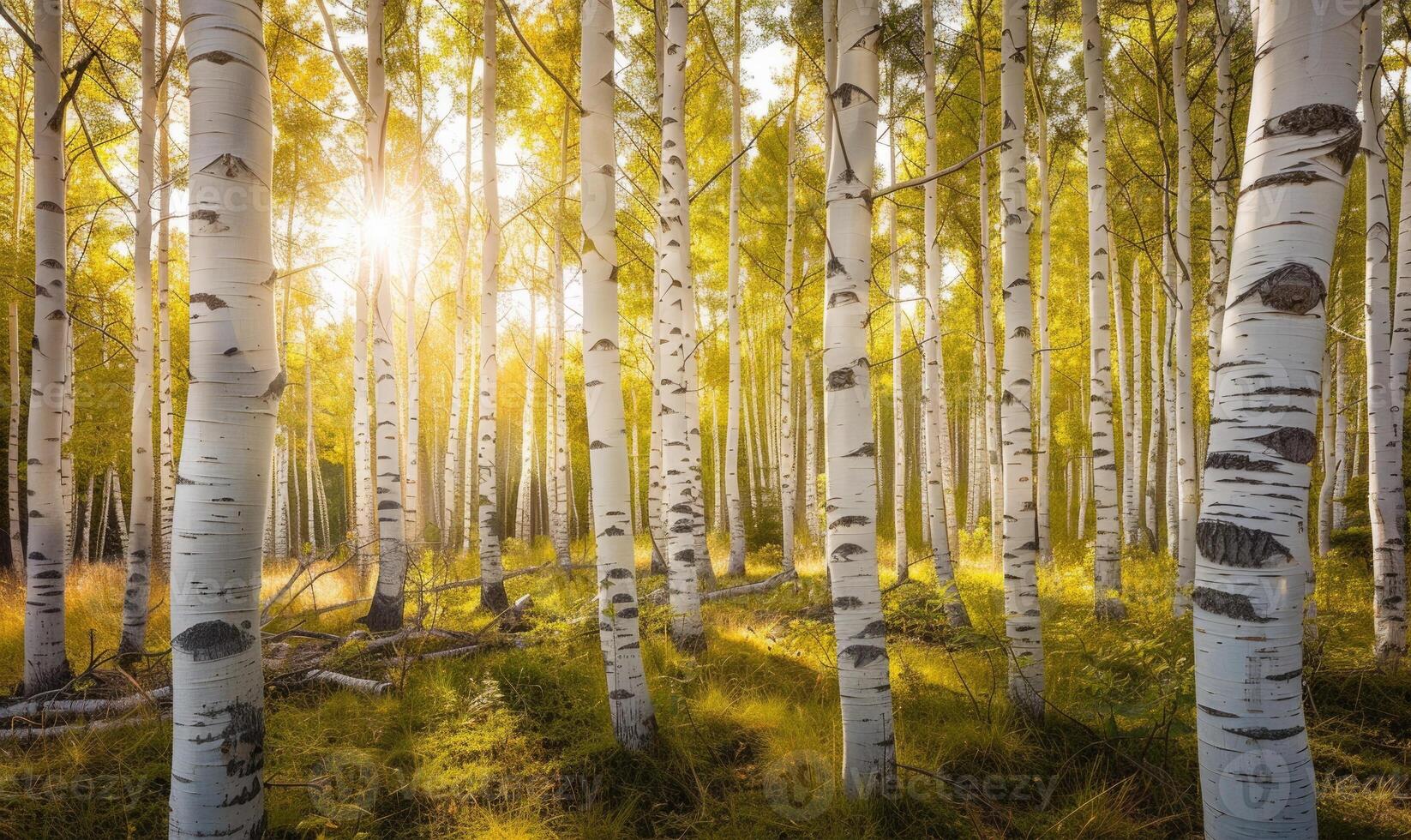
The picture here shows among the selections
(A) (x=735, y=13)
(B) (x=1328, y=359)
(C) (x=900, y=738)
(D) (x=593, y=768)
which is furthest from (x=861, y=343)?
(B) (x=1328, y=359)

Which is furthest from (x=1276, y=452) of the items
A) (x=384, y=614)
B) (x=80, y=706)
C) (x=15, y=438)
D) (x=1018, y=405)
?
(x=15, y=438)

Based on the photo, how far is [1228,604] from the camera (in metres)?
1.69

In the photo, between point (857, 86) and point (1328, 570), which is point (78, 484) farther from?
point (1328, 570)

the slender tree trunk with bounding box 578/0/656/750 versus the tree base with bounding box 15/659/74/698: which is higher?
the slender tree trunk with bounding box 578/0/656/750

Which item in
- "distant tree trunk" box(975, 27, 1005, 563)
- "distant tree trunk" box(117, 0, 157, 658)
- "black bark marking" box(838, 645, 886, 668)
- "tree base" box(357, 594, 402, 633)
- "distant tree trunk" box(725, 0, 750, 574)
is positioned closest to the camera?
"black bark marking" box(838, 645, 886, 668)

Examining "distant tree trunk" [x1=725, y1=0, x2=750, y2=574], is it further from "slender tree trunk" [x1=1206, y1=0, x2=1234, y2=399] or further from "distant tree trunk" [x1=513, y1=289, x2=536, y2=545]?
"slender tree trunk" [x1=1206, y1=0, x2=1234, y2=399]

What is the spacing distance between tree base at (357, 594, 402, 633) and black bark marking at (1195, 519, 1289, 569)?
6.40m

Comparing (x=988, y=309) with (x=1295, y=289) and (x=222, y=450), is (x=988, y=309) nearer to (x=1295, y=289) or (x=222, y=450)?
(x=1295, y=289)

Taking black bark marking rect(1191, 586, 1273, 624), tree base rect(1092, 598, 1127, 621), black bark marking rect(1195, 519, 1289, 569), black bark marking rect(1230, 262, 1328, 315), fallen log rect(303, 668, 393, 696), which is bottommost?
tree base rect(1092, 598, 1127, 621)

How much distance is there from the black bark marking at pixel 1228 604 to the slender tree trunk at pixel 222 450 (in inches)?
117

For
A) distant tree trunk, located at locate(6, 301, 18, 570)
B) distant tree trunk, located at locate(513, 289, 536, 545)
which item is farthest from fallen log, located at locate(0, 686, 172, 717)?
distant tree trunk, located at locate(513, 289, 536, 545)

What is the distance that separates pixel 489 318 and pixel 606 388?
4.22 meters

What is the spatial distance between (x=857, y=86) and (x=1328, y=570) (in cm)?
896

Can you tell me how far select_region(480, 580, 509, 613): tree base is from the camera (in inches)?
276
